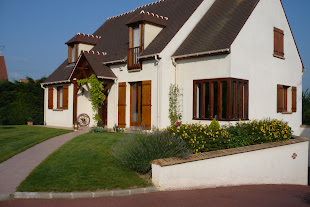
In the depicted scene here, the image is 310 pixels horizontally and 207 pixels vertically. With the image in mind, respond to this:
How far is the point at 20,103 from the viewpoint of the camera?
24.5 meters

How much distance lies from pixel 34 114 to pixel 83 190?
64.0ft

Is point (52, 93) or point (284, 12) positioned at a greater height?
point (284, 12)

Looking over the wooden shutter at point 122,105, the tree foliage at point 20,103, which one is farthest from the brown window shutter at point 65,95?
the tree foliage at point 20,103

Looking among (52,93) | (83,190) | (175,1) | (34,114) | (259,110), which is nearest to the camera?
(83,190)

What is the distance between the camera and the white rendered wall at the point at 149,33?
16219mm

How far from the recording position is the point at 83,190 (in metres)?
6.98

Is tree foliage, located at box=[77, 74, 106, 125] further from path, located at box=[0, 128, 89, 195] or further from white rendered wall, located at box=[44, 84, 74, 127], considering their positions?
path, located at box=[0, 128, 89, 195]

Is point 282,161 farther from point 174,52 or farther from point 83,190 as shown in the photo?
point 83,190

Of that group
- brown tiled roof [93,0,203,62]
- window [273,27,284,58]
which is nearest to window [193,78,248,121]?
brown tiled roof [93,0,203,62]

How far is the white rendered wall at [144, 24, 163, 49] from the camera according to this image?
53.2 feet

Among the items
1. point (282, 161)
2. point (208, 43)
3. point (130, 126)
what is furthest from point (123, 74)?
point (282, 161)

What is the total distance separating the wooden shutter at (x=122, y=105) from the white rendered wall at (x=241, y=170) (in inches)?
318

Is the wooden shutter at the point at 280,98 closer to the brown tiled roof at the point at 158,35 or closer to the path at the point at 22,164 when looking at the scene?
the brown tiled roof at the point at 158,35

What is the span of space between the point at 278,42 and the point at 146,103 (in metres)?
7.79
